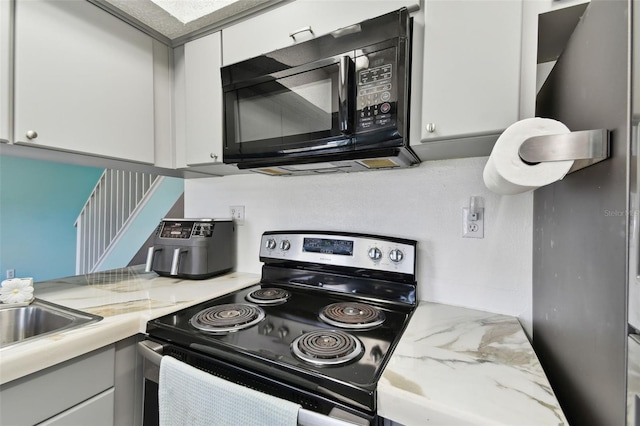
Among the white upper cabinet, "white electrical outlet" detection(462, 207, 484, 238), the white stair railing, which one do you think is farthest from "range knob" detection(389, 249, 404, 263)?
the white stair railing

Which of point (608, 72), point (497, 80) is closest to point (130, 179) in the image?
point (497, 80)

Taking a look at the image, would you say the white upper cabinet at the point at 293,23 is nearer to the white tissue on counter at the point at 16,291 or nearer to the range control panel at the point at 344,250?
the range control panel at the point at 344,250

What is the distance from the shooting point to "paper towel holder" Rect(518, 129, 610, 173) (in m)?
0.42

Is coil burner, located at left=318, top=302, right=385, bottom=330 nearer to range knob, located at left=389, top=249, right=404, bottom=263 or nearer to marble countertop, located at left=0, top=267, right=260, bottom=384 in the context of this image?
range knob, located at left=389, top=249, right=404, bottom=263

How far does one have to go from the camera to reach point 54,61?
0.99 m

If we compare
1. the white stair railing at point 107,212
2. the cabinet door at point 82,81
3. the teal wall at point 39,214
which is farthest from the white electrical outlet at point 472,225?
the teal wall at point 39,214

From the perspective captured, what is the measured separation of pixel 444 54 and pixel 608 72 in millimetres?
445

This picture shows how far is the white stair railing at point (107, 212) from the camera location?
10.5 ft

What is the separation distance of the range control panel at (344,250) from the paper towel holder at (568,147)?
1.97 ft

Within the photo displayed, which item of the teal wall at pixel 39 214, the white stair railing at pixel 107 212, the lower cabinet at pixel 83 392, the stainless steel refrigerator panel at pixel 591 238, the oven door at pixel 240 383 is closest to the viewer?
the stainless steel refrigerator panel at pixel 591 238

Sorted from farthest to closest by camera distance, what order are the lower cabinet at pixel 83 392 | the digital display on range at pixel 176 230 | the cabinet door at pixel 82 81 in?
1. the digital display on range at pixel 176 230
2. the cabinet door at pixel 82 81
3. the lower cabinet at pixel 83 392

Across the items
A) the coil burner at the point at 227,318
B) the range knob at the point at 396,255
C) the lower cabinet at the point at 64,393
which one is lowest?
the lower cabinet at the point at 64,393

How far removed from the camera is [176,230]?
144 centimetres

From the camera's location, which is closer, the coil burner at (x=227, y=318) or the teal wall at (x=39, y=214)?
the coil burner at (x=227, y=318)
